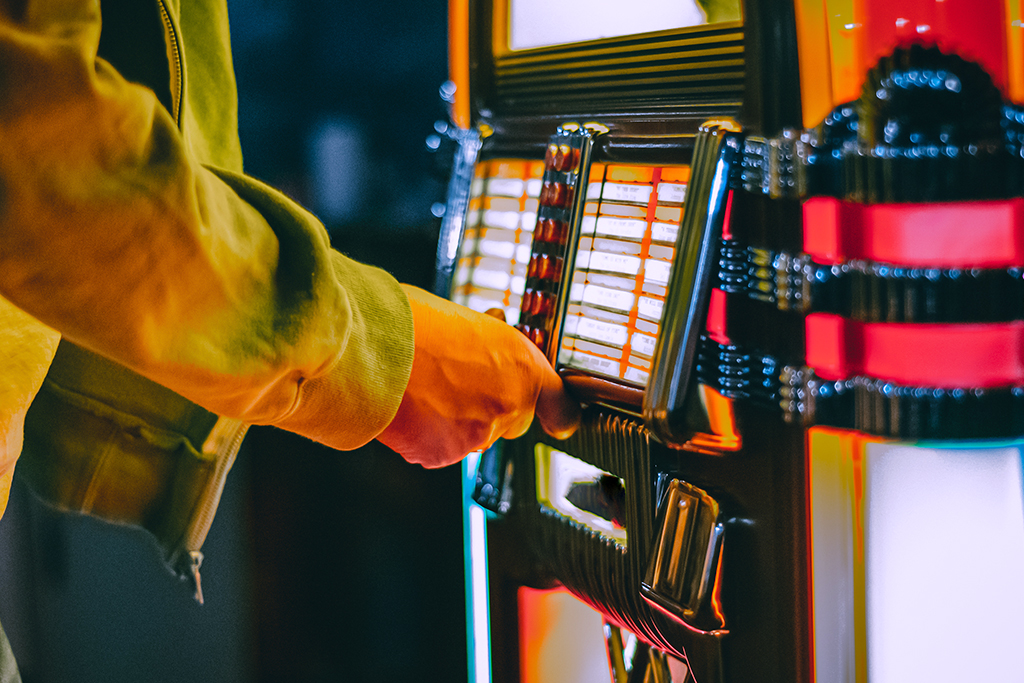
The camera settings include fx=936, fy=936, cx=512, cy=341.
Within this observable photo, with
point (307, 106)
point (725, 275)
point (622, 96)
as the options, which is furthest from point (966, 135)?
point (307, 106)

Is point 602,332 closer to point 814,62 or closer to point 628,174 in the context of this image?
point 628,174

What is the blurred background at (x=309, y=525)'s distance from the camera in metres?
1.57

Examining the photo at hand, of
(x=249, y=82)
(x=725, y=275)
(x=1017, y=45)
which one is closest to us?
(x=1017, y=45)

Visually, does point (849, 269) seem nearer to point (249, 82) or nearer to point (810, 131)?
point (810, 131)

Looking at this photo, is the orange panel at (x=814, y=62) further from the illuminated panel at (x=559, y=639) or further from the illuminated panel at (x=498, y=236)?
the illuminated panel at (x=559, y=639)

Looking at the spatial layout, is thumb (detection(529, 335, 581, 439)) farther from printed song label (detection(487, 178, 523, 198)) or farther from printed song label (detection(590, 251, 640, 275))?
printed song label (detection(487, 178, 523, 198))

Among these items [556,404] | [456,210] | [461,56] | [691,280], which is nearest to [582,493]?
[556,404]

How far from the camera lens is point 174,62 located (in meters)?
0.94

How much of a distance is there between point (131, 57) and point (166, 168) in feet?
0.80

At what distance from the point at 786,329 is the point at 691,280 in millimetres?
106

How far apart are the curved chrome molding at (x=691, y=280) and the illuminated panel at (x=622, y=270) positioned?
0.03m

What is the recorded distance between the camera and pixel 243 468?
1.65 m

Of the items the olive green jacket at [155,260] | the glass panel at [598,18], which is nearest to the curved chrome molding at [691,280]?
the glass panel at [598,18]

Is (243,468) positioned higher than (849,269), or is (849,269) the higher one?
(849,269)
